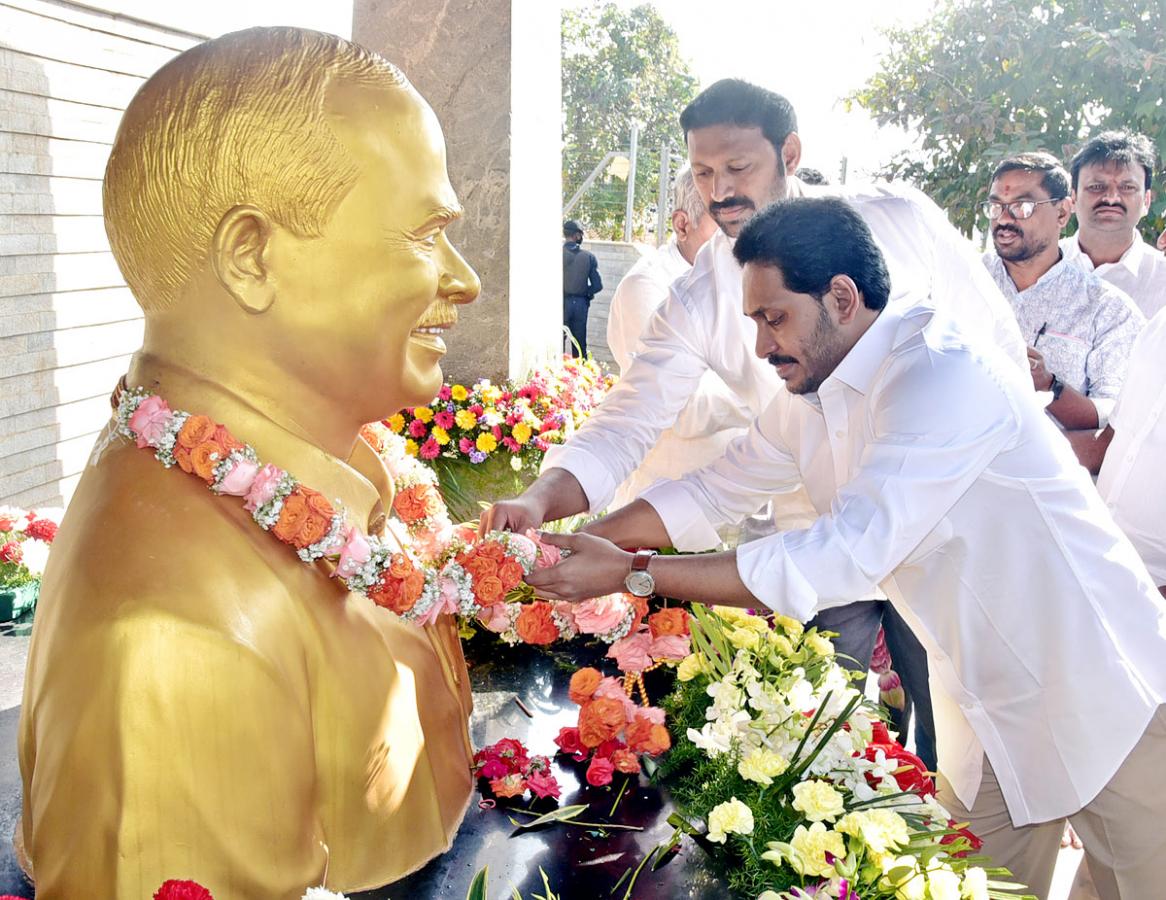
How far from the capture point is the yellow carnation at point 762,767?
200 cm

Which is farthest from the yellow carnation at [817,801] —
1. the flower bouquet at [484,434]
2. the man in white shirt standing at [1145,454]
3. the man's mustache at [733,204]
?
the flower bouquet at [484,434]

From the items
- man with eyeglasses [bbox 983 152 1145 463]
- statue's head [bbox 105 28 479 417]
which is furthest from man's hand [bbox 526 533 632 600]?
man with eyeglasses [bbox 983 152 1145 463]

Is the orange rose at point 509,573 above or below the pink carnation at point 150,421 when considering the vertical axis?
below

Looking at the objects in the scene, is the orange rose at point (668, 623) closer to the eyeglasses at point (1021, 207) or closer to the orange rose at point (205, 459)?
the orange rose at point (205, 459)

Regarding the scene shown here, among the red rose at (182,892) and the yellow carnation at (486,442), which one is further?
the yellow carnation at (486,442)

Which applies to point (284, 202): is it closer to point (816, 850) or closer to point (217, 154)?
point (217, 154)

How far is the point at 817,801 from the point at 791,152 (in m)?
2.37

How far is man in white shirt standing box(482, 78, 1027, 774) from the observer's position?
346 cm

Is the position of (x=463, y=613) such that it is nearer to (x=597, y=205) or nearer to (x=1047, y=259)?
(x=1047, y=259)

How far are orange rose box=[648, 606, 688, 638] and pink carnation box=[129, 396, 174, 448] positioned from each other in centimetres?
131

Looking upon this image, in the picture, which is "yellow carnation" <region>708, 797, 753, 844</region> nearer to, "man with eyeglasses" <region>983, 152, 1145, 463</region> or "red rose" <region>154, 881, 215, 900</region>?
"red rose" <region>154, 881, 215, 900</region>

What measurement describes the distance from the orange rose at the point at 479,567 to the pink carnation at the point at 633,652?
0.58 m

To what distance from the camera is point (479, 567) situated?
2.04m

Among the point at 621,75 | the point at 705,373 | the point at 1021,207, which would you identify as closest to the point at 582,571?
the point at 705,373
